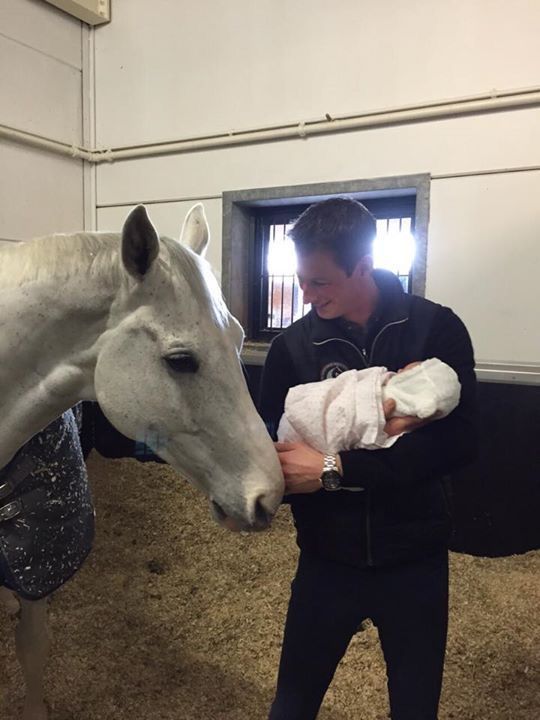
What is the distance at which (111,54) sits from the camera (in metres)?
3.77

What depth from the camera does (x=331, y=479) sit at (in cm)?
83

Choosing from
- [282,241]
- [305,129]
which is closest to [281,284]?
[282,241]

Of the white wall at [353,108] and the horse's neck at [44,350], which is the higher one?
the white wall at [353,108]

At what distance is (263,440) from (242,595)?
1.34 meters

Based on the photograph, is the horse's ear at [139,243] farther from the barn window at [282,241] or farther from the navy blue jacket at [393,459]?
the barn window at [282,241]

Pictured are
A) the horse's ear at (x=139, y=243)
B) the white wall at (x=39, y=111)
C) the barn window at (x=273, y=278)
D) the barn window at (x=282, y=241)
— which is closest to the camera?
the horse's ear at (x=139, y=243)

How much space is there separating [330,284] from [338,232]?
0.08m

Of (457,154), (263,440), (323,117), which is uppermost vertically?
(323,117)

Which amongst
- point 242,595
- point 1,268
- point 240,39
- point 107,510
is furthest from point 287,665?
point 240,39

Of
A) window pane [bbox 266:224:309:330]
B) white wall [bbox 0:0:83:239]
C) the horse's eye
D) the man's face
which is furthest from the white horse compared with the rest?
white wall [bbox 0:0:83:239]

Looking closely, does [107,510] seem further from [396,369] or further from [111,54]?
[111,54]

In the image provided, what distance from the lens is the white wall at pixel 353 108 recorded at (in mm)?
2637

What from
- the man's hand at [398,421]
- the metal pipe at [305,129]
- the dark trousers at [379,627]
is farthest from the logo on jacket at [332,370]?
the metal pipe at [305,129]

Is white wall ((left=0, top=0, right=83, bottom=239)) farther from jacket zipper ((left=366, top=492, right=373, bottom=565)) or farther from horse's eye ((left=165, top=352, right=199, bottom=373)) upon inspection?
jacket zipper ((left=366, top=492, right=373, bottom=565))
